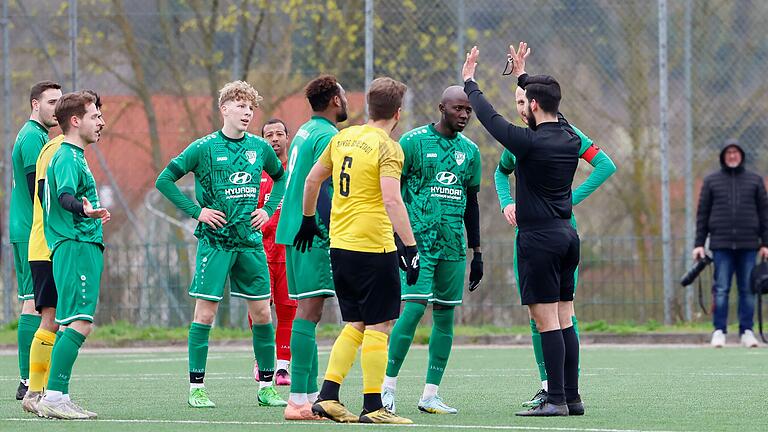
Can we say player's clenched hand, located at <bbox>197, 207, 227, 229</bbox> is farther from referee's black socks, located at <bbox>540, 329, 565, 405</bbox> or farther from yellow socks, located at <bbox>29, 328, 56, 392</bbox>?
referee's black socks, located at <bbox>540, 329, 565, 405</bbox>

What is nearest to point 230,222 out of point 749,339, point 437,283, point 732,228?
point 437,283

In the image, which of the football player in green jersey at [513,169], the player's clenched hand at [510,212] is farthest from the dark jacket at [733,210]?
the player's clenched hand at [510,212]

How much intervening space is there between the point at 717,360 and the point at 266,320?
19.3 feet

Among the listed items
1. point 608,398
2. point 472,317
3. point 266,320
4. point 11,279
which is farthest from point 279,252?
point 11,279

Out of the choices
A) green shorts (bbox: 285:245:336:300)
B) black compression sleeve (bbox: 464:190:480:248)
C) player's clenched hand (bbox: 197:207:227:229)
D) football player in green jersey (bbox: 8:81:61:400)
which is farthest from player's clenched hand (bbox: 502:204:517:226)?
football player in green jersey (bbox: 8:81:61:400)

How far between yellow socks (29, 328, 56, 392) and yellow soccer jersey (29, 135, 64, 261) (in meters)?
0.58

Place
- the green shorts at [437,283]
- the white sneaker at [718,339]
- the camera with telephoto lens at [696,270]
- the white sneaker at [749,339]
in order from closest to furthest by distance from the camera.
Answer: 1. the green shorts at [437,283]
2. the white sneaker at [749,339]
3. the white sneaker at [718,339]
4. the camera with telephoto lens at [696,270]

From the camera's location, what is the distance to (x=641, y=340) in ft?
60.8

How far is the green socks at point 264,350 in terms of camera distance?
404 inches

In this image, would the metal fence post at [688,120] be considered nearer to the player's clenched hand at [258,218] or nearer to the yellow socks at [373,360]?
the player's clenched hand at [258,218]

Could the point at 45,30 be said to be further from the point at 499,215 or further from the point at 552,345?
the point at 552,345

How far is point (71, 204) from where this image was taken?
357 inches

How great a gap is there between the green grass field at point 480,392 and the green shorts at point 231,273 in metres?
0.76

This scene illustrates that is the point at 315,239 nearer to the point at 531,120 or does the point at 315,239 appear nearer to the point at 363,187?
the point at 363,187
